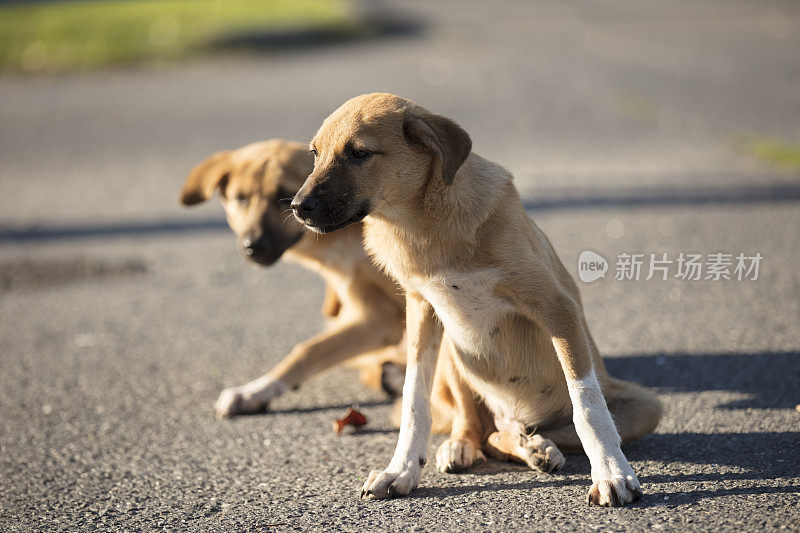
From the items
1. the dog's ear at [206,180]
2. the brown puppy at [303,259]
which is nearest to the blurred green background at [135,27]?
the dog's ear at [206,180]

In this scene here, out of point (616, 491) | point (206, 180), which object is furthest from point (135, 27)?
point (616, 491)

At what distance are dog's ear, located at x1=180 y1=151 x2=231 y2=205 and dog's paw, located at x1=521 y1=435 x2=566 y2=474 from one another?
7.32 ft

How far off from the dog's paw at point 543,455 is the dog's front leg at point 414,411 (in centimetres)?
37

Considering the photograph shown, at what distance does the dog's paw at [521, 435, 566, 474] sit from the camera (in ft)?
10.4

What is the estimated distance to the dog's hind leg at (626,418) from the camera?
10.7 ft

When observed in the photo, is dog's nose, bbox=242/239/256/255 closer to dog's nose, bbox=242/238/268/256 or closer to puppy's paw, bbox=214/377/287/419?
dog's nose, bbox=242/238/268/256

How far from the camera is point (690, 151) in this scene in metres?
8.42

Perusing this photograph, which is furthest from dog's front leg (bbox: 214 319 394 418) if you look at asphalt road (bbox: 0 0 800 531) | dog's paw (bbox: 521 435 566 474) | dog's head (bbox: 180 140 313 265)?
dog's paw (bbox: 521 435 566 474)

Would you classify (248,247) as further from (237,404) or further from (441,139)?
(441,139)

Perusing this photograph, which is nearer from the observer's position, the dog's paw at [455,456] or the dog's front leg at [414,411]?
the dog's front leg at [414,411]

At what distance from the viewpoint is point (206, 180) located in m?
4.62

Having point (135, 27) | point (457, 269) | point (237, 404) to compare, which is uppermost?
point (457, 269)

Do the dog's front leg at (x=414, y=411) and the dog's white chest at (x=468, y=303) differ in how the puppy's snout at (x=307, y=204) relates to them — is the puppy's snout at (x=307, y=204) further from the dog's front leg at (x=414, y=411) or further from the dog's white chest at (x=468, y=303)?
the dog's front leg at (x=414, y=411)

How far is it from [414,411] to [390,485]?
10.7 inches
